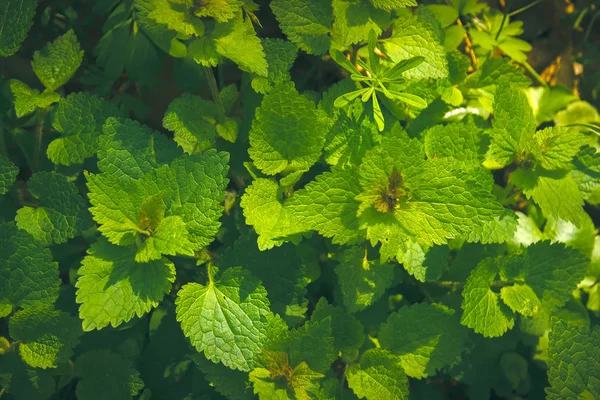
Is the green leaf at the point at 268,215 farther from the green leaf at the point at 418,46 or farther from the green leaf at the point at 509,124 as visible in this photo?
the green leaf at the point at 509,124

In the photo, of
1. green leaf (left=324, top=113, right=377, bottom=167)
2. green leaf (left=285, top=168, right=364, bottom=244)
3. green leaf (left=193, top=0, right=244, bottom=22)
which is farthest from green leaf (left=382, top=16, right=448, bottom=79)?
green leaf (left=193, top=0, right=244, bottom=22)

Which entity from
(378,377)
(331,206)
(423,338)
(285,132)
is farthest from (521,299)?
(285,132)

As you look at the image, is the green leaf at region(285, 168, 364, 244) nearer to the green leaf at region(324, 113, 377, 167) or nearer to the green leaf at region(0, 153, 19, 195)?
the green leaf at region(324, 113, 377, 167)

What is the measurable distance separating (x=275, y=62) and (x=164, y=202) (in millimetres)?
610

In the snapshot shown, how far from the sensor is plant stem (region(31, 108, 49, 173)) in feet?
6.24

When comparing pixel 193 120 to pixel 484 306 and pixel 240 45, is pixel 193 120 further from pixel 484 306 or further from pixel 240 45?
pixel 484 306

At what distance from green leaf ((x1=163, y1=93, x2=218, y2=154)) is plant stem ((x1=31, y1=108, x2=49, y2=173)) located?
49 centimetres

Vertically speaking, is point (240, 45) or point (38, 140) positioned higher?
point (240, 45)

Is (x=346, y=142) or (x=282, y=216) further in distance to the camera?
(x=346, y=142)

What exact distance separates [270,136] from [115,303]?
2.28 feet

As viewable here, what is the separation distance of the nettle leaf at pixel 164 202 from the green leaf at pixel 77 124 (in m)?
0.20

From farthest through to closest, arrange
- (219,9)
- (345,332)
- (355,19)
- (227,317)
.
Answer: (345,332), (355,19), (227,317), (219,9)

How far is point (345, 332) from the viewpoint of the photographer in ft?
6.18

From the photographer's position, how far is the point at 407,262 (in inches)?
73.5
